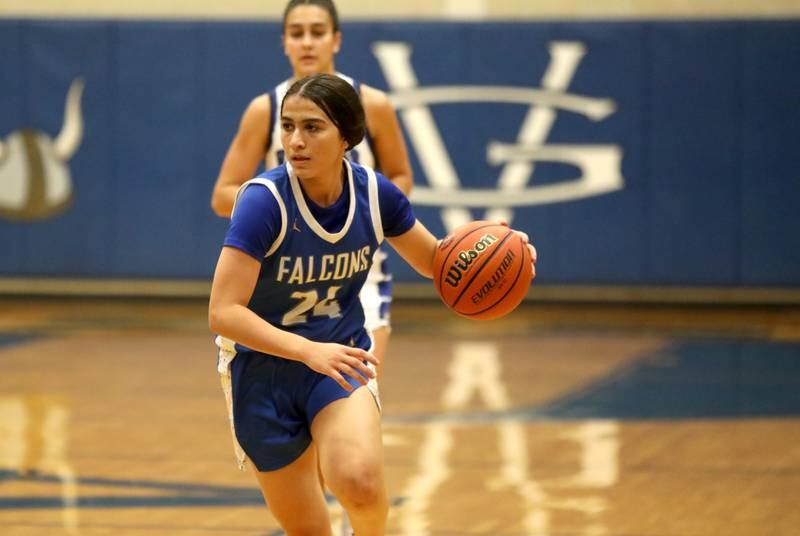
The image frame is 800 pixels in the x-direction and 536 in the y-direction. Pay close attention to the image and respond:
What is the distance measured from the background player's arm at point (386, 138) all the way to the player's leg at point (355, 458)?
1.58m

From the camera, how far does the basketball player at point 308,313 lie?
11.5 ft

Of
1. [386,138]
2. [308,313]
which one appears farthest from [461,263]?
[386,138]

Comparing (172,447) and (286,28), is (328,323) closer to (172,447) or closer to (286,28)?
(286,28)

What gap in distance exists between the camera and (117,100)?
38.1 feet

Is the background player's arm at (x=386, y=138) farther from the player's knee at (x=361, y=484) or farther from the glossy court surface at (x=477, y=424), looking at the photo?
the player's knee at (x=361, y=484)

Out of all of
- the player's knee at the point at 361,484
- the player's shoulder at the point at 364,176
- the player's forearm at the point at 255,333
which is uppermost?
the player's shoulder at the point at 364,176

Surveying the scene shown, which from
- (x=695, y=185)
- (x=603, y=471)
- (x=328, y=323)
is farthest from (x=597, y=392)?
(x=328, y=323)

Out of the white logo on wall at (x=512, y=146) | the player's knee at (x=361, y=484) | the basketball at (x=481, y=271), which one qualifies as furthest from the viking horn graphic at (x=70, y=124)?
the player's knee at (x=361, y=484)

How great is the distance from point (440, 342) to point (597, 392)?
2051 mm

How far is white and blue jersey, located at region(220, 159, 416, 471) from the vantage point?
3.61 m

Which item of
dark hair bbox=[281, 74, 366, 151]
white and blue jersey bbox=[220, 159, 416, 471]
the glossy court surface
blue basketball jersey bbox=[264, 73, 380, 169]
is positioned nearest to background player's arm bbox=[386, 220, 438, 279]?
white and blue jersey bbox=[220, 159, 416, 471]

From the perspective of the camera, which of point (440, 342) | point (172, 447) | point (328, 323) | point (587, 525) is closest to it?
point (328, 323)

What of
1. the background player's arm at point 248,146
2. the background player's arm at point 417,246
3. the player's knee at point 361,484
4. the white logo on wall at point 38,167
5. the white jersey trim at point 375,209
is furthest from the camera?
the white logo on wall at point 38,167

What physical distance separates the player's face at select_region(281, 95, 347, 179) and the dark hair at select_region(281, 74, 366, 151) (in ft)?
0.04
